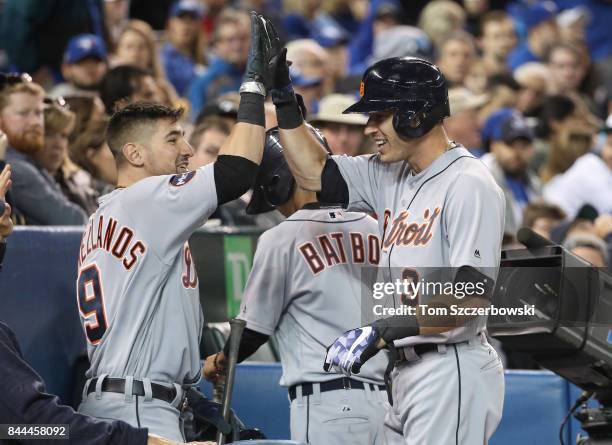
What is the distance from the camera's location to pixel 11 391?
3.60m

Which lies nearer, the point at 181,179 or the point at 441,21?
the point at 181,179

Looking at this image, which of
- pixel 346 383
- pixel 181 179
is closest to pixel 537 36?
pixel 346 383

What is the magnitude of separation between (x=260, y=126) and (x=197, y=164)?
258 cm

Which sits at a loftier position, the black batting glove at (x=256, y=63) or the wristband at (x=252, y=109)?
the black batting glove at (x=256, y=63)

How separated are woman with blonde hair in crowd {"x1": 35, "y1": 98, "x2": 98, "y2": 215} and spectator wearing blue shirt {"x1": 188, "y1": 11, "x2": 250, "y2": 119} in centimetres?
330

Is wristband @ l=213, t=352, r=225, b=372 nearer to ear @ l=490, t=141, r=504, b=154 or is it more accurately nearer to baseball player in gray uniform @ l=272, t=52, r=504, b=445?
baseball player in gray uniform @ l=272, t=52, r=504, b=445

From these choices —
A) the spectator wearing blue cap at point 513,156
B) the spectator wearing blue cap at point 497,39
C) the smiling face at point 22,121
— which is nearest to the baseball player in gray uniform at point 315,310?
the smiling face at point 22,121

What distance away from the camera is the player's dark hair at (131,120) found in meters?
4.44

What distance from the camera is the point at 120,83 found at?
7559 millimetres

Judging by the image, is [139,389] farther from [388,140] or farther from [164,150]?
[388,140]

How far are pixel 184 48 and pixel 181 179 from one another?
22.4 ft

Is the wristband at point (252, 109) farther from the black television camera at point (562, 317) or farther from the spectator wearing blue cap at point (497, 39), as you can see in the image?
the spectator wearing blue cap at point (497, 39)

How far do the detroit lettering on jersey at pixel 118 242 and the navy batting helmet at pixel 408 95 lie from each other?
94cm

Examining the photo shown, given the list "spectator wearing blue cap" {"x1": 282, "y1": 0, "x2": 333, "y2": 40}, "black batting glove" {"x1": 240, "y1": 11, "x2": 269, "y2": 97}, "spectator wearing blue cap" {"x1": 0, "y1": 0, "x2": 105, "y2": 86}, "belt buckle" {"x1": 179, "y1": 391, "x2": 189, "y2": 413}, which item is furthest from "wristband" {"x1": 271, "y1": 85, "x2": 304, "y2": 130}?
"spectator wearing blue cap" {"x1": 282, "y1": 0, "x2": 333, "y2": 40}
